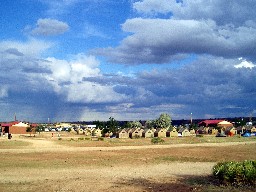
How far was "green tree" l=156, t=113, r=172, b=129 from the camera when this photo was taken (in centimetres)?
13300

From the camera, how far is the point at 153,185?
58.2ft

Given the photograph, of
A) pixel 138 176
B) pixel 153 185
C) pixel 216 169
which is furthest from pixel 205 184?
pixel 138 176

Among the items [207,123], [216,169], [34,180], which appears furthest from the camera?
[207,123]

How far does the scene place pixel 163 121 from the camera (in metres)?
134

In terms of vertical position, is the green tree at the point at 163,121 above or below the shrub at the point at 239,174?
above

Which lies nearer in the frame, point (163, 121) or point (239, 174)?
point (239, 174)

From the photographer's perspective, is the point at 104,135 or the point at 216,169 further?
the point at 104,135

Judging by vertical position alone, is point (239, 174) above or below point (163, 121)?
below

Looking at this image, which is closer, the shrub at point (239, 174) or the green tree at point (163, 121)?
the shrub at point (239, 174)

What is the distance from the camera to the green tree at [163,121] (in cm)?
13300

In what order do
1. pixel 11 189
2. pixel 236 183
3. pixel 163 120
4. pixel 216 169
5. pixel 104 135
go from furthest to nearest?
pixel 163 120 < pixel 104 135 < pixel 216 169 < pixel 11 189 < pixel 236 183

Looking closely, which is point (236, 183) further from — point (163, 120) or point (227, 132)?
point (163, 120)

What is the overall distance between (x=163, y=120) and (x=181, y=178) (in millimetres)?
114250

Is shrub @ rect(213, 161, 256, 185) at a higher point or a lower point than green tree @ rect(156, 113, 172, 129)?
lower
